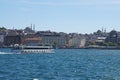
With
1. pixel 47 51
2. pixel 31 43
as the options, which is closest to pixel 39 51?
pixel 47 51

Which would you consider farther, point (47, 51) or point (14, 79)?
point (47, 51)

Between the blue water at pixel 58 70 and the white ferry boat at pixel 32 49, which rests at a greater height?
the white ferry boat at pixel 32 49

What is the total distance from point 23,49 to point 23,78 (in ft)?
299

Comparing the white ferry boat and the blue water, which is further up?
the white ferry boat

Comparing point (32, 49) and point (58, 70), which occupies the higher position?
point (32, 49)

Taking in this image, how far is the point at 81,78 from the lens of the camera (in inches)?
1588

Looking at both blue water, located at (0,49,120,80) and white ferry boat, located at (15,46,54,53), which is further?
white ferry boat, located at (15,46,54,53)

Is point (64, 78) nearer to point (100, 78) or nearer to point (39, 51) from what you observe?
point (100, 78)

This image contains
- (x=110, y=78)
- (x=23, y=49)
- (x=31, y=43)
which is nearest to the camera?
(x=110, y=78)

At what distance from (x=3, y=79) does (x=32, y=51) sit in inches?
3741

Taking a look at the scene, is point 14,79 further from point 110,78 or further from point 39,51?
point 39,51

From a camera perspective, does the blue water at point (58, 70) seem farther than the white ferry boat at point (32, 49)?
No

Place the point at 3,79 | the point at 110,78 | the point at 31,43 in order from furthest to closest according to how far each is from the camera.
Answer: the point at 31,43, the point at 110,78, the point at 3,79

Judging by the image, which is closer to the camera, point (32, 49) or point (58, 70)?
point (58, 70)
